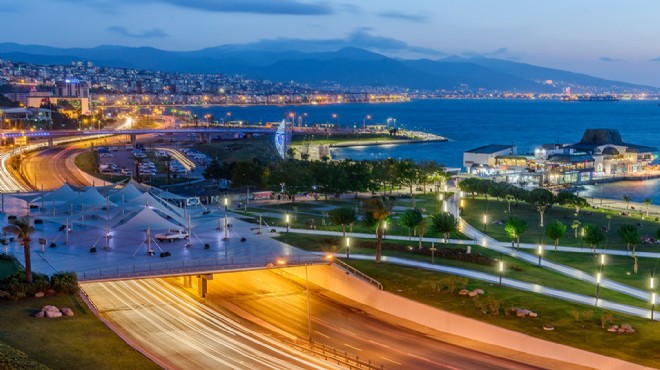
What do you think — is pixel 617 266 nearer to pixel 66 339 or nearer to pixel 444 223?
pixel 444 223

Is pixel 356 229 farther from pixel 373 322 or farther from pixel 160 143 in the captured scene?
pixel 160 143

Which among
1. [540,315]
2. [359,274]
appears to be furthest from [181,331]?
[540,315]

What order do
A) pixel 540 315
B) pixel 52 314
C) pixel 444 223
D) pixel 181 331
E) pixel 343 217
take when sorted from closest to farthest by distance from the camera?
pixel 52 314 < pixel 181 331 < pixel 540 315 < pixel 444 223 < pixel 343 217

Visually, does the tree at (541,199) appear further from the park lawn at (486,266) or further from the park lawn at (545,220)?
the park lawn at (486,266)

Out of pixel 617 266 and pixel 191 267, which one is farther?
pixel 617 266

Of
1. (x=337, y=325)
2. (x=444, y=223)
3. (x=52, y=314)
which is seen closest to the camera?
(x=52, y=314)

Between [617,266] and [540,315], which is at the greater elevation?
[617,266]

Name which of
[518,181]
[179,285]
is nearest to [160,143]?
[518,181]

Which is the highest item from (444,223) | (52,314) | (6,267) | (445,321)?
(444,223)
